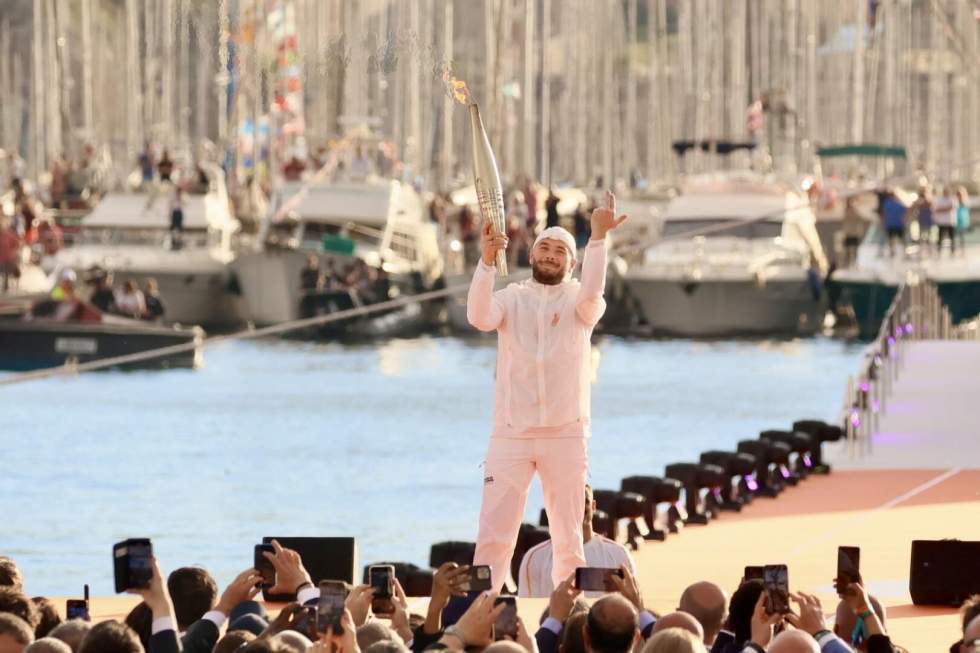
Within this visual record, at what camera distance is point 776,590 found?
8.44m

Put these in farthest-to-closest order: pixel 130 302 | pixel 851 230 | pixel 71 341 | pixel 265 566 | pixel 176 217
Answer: pixel 851 230 → pixel 176 217 → pixel 130 302 → pixel 71 341 → pixel 265 566

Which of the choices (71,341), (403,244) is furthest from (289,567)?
(403,244)

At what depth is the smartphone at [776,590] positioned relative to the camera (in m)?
8.41

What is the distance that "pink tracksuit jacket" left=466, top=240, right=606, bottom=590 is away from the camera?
11680 millimetres

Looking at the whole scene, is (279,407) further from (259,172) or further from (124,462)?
(259,172)

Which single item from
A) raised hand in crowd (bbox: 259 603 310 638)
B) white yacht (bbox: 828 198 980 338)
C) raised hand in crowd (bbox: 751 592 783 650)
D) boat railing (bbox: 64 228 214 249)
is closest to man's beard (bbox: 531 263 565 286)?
raised hand in crowd (bbox: 259 603 310 638)

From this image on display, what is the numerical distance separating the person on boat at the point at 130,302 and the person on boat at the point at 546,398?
33.7 metres

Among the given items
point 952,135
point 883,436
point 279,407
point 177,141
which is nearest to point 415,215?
point 279,407

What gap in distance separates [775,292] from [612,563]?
1665 inches

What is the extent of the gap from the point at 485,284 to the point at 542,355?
50cm

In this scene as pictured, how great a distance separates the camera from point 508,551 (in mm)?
11977

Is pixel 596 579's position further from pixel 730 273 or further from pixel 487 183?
pixel 730 273

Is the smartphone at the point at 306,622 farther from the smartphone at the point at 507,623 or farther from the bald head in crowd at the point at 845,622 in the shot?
the bald head in crowd at the point at 845,622

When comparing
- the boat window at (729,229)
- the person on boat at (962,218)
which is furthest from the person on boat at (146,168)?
the person on boat at (962,218)
